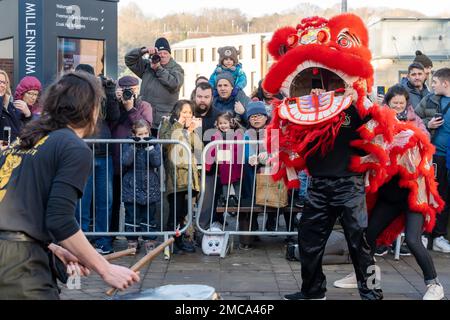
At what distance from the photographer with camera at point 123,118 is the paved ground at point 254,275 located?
1.74ft

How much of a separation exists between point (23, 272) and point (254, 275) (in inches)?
142

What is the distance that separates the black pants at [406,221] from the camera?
230 inches

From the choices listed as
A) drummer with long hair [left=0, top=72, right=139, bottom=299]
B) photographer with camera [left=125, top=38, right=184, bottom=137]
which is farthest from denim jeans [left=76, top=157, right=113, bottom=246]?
drummer with long hair [left=0, top=72, right=139, bottom=299]

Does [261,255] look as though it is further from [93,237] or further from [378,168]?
[378,168]

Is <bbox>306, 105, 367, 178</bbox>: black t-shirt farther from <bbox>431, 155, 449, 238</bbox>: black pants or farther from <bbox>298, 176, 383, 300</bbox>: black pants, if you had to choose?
<bbox>431, 155, 449, 238</bbox>: black pants

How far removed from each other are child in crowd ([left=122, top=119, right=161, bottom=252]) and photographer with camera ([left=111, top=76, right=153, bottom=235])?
21 cm

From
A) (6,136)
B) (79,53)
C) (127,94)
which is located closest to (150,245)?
(127,94)

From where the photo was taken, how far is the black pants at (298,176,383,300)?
553cm

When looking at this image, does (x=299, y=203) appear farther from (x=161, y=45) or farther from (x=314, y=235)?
(x=161, y=45)

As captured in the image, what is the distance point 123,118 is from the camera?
25.8ft

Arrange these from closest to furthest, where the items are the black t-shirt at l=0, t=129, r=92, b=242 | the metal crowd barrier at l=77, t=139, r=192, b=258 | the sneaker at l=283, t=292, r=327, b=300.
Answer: the black t-shirt at l=0, t=129, r=92, b=242 → the sneaker at l=283, t=292, r=327, b=300 → the metal crowd barrier at l=77, t=139, r=192, b=258

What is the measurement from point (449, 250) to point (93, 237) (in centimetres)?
379

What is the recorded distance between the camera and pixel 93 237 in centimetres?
775
